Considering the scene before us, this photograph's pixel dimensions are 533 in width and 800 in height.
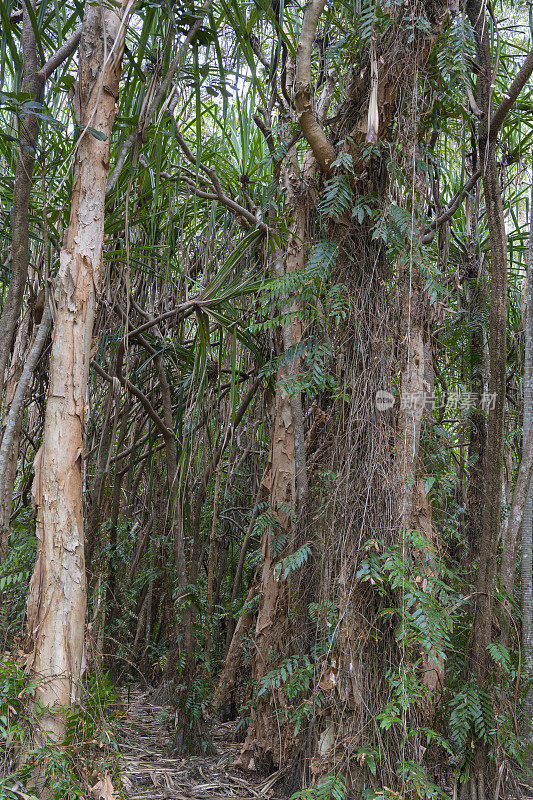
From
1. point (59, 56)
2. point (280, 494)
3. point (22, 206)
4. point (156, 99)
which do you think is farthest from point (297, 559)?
point (59, 56)

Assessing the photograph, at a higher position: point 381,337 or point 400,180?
point 400,180

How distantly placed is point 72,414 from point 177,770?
63.7 inches

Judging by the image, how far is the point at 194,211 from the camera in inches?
129

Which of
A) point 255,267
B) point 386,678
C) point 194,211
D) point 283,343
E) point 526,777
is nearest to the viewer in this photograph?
point 386,678

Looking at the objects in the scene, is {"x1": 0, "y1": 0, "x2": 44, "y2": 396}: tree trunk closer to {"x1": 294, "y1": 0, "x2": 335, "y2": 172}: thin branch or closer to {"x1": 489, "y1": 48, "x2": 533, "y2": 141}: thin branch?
{"x1": 294, "y1": 0, "x2": 335, "y2": 172}: thin branch

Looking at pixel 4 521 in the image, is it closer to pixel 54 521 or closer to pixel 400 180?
pixel 54 521

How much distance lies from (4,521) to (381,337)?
137cm

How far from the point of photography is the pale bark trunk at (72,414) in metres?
1.66

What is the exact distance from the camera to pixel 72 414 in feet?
5.75

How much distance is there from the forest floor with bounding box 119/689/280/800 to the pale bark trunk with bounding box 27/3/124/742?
0.56m

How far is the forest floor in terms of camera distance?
232 cm

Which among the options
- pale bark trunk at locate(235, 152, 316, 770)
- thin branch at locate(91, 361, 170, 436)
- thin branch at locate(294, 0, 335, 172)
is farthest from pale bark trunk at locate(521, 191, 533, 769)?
thin branch at locate(91, 361, 170, 436)

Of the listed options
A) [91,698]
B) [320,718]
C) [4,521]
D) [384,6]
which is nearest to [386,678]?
[320,718]

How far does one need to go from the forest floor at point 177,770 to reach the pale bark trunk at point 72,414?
56cm
